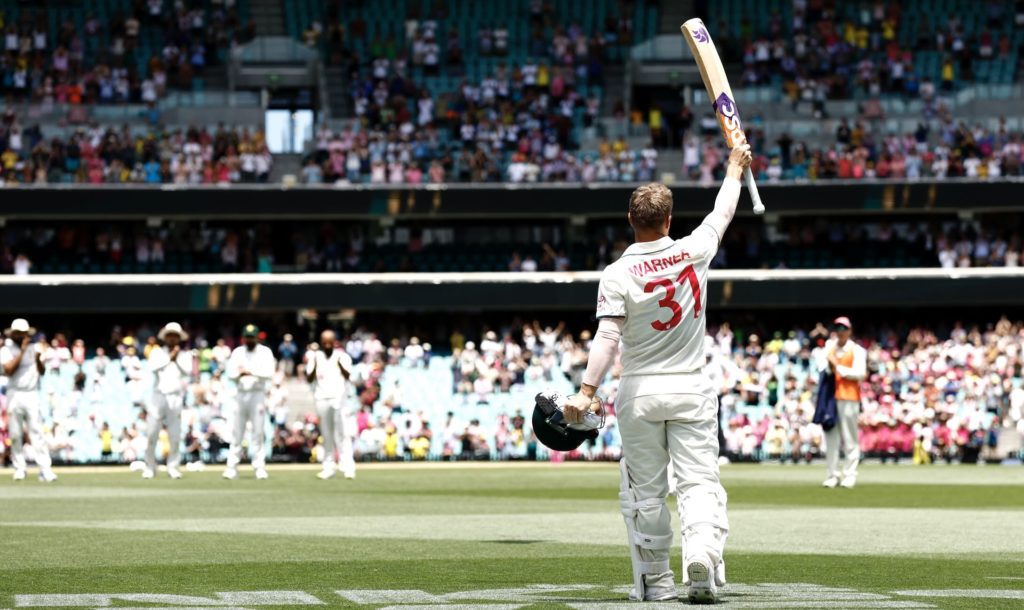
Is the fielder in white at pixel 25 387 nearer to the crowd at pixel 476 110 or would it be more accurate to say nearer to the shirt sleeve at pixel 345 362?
the shirt sleeve at pixel 345 362

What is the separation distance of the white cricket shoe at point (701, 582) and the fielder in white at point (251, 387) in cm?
1669

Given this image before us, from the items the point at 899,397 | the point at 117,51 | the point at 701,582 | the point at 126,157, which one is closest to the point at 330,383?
the point at 701,582

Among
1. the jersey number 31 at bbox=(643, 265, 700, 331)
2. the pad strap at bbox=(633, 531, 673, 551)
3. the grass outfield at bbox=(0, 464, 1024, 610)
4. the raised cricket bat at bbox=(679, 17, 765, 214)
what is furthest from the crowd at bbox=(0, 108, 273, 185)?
the pad strap at bbox=(633, 531, 673, 551)

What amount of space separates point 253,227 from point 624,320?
4079cm

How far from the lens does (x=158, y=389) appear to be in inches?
949

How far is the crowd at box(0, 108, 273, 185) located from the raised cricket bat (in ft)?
122

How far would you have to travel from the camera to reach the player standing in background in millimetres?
21703

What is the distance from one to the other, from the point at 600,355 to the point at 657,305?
45 centimetres

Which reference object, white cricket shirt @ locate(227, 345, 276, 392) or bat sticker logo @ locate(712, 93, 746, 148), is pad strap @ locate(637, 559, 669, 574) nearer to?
bat sticker logo @ locate(712, 93, 746, 148)

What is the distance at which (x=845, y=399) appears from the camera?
22047mm

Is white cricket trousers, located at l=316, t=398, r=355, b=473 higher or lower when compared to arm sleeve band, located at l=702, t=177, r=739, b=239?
lower

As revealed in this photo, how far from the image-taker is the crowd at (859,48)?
49594mm

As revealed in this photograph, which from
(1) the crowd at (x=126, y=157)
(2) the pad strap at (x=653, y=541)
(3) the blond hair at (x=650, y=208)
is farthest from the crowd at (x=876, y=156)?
(2) the pad strap at (x=653, y=541)

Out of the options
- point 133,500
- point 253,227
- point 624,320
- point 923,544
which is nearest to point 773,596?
point 624,320
